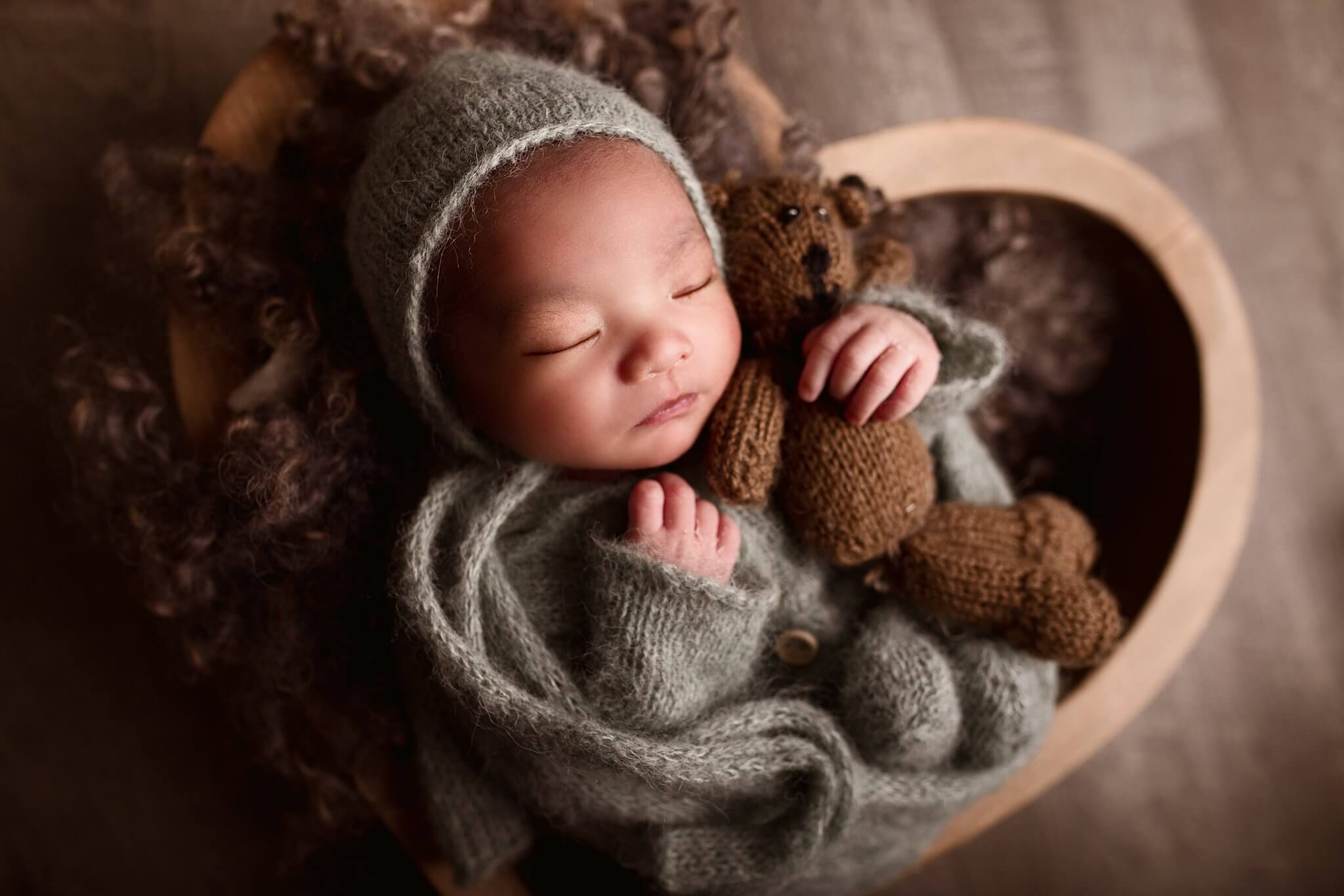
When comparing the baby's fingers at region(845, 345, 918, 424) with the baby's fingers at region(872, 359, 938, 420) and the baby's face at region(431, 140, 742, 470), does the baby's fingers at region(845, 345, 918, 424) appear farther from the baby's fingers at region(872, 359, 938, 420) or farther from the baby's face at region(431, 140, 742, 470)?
the baby's face at region(431, 140, 742, 470)

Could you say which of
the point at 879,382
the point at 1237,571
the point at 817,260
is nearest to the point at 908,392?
the point at 879,382

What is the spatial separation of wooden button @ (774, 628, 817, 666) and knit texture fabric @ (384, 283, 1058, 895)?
0.02 metres

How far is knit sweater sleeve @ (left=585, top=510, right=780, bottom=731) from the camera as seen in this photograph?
2.55 ft

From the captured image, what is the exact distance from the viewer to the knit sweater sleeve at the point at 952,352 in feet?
2.79

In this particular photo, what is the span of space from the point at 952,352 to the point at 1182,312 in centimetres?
42

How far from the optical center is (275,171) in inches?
37.2

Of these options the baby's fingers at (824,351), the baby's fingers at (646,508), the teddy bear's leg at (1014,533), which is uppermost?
the baby's fingers at (824,351)

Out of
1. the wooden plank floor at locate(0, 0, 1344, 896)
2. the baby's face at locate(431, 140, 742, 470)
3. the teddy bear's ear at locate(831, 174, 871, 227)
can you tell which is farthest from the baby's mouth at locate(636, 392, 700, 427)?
the wooden plank floor at locate(0, 0, 1344, 896)

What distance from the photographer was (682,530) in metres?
0.81

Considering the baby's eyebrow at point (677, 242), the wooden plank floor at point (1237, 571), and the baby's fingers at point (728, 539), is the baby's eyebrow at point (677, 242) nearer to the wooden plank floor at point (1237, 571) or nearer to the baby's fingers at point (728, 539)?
the baby's fingers at point (728, 539)

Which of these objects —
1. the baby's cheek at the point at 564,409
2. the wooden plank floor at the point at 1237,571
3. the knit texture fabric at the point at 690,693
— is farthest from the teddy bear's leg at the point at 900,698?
the wooden plank floor at the point at 1237,571

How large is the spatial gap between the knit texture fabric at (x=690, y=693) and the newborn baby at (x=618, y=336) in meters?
0.05

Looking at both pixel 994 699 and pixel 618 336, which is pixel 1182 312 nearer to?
pixel 994 699

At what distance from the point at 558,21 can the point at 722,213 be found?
317 mm
